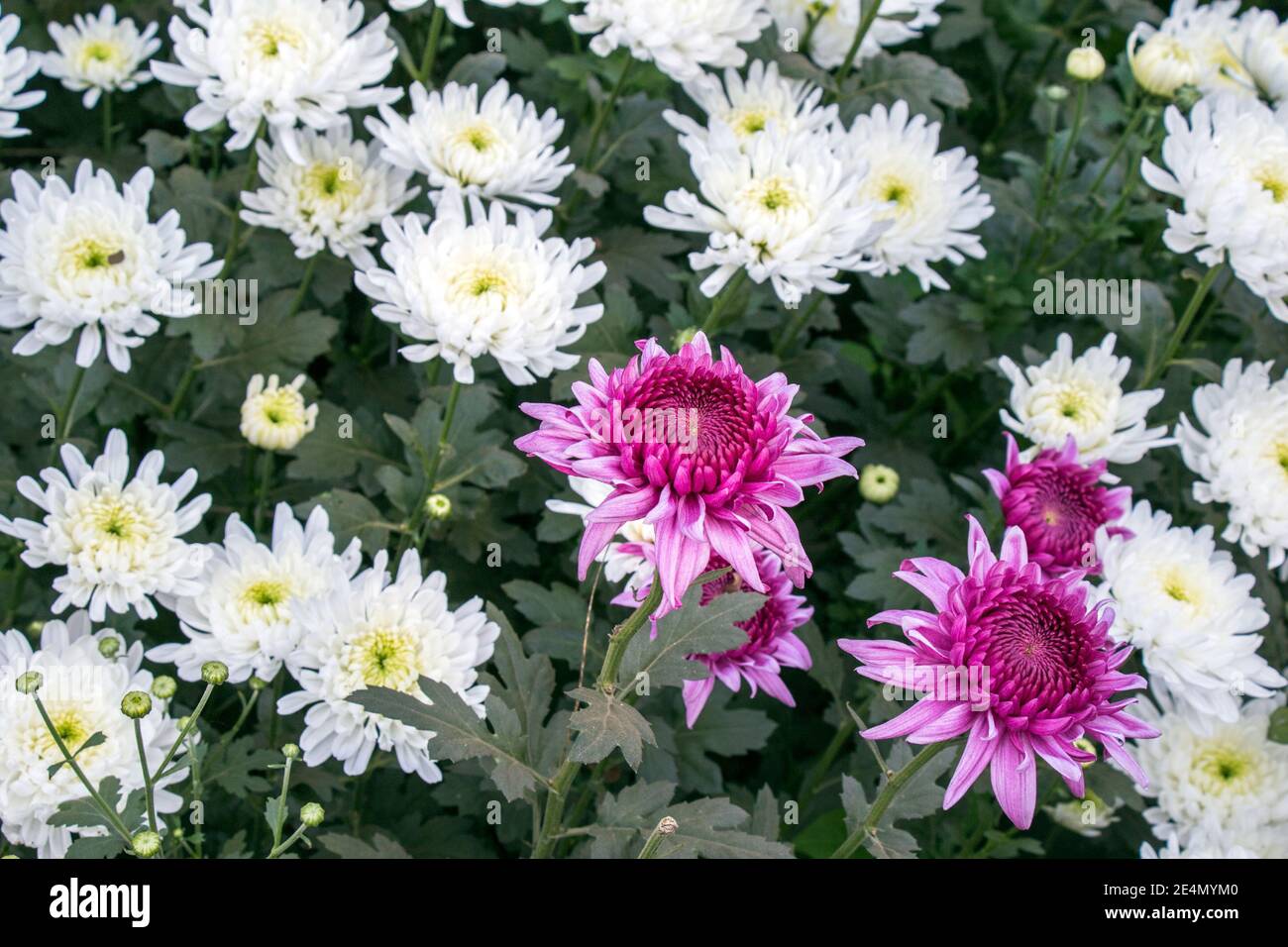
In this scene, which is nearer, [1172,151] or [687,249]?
[1172,151]

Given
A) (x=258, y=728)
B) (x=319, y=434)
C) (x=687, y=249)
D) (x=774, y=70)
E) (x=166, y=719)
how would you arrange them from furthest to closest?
(x=687, y=249) → (x=774, y=70) → (x=319, y=434) → (x=258, y=728) → (x=166, y=719)

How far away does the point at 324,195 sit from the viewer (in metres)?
2.83

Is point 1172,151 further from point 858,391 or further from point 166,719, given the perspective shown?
point 166,719

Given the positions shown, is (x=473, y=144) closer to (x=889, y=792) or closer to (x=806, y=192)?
(x=806, y=192)

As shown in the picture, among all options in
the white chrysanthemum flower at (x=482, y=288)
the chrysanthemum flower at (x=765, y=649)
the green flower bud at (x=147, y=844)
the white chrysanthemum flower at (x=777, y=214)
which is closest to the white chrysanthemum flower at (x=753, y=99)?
the white chrysanthemum flower at (x=777, y=214)

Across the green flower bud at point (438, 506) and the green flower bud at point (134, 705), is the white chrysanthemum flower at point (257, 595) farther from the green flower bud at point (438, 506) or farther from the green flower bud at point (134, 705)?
the green flower bud at point (134, 705)

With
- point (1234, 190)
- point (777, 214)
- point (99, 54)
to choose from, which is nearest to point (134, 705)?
point (777, 214)

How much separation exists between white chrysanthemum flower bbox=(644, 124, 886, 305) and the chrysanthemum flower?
60 centimetres

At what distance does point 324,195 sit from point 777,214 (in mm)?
986

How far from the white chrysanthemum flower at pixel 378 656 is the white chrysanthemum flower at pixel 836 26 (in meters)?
1.80

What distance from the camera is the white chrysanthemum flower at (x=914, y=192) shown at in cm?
300

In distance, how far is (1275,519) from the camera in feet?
9.43
